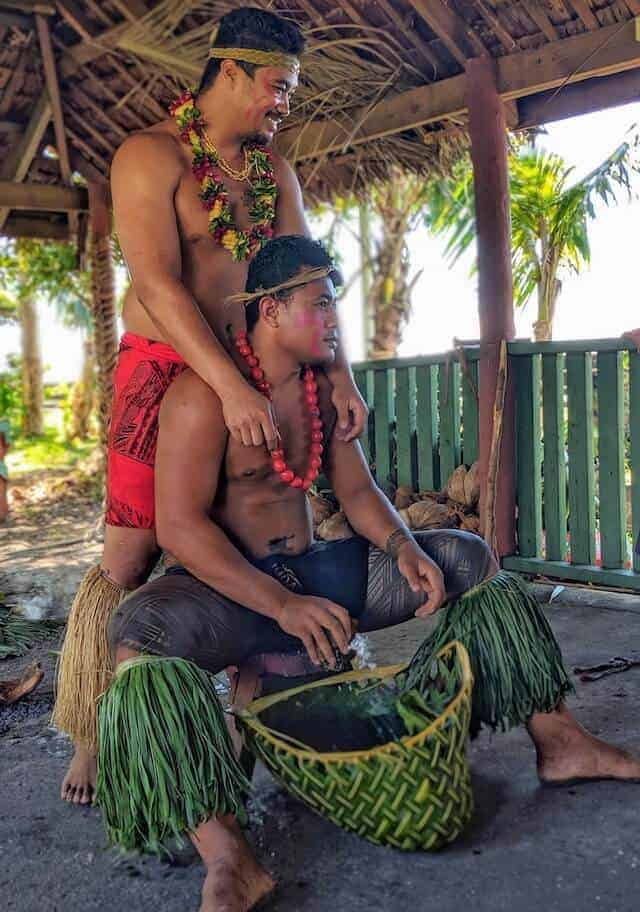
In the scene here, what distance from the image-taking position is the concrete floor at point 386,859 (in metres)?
1.71

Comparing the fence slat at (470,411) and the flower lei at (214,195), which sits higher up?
the flower lei at (214,195)

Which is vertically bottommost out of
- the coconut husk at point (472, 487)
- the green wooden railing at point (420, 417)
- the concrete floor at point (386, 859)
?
the concrete floor at point (386, 859)

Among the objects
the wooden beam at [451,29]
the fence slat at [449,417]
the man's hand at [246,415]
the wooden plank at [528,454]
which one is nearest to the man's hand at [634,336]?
the wooden plank at [528,454]

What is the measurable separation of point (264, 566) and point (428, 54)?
341 cm

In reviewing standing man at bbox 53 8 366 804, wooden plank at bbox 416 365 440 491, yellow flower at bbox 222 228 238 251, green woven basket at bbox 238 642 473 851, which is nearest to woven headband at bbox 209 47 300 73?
standing man at bbox 53 8 366 804

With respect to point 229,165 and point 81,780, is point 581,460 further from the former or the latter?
point 81,780

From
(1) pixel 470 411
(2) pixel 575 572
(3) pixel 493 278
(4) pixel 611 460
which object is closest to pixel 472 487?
(1) pixel 470 411

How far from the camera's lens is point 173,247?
218 centimetres

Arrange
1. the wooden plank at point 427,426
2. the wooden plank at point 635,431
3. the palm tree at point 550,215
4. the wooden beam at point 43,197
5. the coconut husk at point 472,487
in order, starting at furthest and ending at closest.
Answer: the palm tree at point 550,215
the wooden beam at point 43,197
the wooden plank at point 427,426
the coconut husk at point 472,487
the wooden plank at point 635,431

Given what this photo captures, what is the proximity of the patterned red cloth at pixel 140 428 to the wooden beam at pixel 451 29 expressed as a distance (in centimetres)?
268

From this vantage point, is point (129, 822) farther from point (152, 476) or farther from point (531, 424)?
point (531, 424)

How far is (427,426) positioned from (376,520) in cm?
313

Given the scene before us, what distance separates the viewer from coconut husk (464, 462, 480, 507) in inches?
192

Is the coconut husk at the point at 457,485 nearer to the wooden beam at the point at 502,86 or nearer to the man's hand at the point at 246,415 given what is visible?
the wooden beam at the point at 502,86
